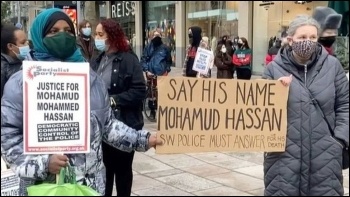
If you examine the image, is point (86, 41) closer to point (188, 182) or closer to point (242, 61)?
point (188, 182)

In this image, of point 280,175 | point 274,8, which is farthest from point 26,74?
point 274,8

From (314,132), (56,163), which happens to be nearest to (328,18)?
(314,132)

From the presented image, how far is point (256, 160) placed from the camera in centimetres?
691

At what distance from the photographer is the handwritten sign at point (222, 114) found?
326cm

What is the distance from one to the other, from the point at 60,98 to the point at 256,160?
4.74 meters

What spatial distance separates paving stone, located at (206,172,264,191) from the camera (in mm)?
5708

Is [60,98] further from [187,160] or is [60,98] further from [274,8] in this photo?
[274,8]

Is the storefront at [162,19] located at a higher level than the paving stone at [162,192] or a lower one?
higher

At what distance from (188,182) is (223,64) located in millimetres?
7631

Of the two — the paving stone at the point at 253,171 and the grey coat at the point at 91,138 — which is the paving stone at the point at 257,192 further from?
the grey coat at the point at 91,138

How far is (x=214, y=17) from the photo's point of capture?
2253cm

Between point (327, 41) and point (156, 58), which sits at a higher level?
point (327, 41)

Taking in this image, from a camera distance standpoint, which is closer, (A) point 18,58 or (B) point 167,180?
(A) point 18,58

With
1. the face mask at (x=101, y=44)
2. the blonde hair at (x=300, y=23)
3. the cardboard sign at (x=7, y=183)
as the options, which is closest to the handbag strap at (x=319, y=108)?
the blonde hair at (x=300, y=23)
